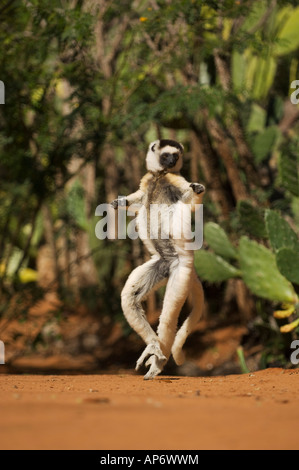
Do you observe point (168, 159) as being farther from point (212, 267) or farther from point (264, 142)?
point (264, 142)

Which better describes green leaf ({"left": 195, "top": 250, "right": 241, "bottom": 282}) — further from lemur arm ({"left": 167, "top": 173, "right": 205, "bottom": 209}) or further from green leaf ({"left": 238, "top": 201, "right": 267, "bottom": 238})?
lemur arm ({"left": 167, "top": 173, "right": 205, "bottom": 209})

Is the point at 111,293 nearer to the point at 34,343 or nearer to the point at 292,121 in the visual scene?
the point at 34,343

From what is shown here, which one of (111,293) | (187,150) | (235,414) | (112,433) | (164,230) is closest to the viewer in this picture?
(112,433)

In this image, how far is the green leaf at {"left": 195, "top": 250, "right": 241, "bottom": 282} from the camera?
22.0ft

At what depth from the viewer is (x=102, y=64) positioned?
8.84 m

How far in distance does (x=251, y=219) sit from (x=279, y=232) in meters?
0.56

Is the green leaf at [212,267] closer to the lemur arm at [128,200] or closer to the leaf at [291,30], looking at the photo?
the lemur arm at [128,200]

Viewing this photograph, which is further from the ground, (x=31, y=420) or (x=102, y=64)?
(x=102, y=64)

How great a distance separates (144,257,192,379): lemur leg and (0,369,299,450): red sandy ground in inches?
14.7

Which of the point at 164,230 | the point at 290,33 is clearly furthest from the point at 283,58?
the point at 164,230

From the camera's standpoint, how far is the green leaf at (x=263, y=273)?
5969mm

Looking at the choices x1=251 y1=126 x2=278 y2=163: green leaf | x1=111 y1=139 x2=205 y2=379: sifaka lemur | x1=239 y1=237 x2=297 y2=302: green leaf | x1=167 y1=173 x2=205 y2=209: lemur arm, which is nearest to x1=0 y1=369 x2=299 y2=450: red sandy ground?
x1=111 y1=139 x2=205 y2=379: sifaka lemur

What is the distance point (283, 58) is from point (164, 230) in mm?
8320

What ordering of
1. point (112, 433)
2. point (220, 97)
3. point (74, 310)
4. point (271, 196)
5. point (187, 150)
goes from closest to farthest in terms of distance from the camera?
1. point (112, 433)
2. point (220, 97)
3. point (271, 196)
4. point (187, 150)
5. point (74, 310)
